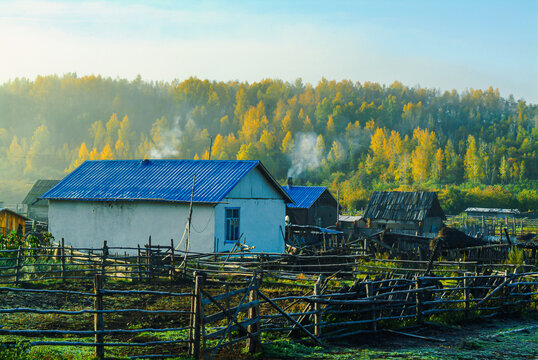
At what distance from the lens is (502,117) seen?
172m

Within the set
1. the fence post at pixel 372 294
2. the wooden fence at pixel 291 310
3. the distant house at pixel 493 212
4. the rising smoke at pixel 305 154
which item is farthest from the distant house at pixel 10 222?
the rising smoke at pixel 305 154

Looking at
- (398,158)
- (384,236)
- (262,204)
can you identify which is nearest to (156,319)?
(262,204)

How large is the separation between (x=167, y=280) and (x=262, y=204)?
8.57 meters

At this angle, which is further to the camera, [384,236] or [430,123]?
[430,123]

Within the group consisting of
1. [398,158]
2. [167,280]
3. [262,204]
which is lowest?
[167,280]

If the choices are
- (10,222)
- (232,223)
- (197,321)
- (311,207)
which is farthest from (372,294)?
(311,207)

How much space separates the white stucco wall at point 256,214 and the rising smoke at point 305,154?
95950mm

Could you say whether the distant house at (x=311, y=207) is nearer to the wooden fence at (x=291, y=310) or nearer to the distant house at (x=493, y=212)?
the distant house at (x=493, y=212)

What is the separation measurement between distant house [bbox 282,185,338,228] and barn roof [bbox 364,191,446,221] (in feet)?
11.7

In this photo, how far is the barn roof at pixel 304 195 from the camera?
4981 centimetres

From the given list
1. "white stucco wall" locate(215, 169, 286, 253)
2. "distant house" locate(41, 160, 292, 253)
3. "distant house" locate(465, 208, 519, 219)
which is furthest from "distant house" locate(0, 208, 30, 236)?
"distant house" locate(465, 208, 519, 219)

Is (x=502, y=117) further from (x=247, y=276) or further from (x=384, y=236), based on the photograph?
(x=247, y=276)

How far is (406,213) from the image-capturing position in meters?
50.5

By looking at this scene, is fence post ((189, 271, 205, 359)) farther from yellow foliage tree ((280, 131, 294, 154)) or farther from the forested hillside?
yellow foliage tree ((280, 131, 294, 154))
